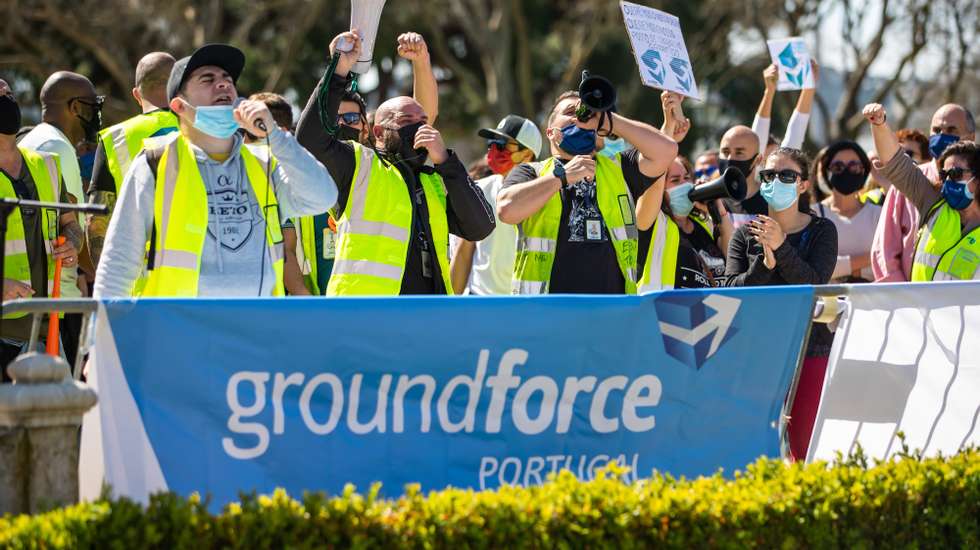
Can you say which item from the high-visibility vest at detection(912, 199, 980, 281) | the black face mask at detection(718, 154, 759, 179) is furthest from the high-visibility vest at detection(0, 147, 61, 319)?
the high-visibility vest at detection(912, 199, 980, 281)

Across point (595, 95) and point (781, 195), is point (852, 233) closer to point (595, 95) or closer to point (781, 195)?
point (781, 195)

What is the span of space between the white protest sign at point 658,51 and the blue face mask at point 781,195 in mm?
657

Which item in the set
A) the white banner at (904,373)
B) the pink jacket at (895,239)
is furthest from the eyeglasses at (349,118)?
the pink jacket at (895,239)

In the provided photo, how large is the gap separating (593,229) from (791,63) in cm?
402

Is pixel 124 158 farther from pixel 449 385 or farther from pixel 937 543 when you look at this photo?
pixel 937 543

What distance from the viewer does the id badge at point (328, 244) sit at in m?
7.29

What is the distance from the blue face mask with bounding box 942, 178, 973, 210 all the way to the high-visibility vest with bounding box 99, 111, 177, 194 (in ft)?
14.8

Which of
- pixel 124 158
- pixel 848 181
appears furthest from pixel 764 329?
pixel 848 181

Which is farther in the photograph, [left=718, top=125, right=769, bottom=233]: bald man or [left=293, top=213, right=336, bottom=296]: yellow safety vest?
[left=718, top=125, right=769, bottom=233]: bald man

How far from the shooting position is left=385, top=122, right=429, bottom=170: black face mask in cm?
639

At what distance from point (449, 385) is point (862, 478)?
159cm

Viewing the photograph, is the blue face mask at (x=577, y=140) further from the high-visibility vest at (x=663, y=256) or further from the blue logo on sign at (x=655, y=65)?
the high-visibility vest at (x=663, y=256)

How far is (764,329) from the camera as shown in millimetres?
5539

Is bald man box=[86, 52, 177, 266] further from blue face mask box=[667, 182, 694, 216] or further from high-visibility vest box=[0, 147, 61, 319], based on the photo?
blue face mask box=[667, 182, 694, 216]
